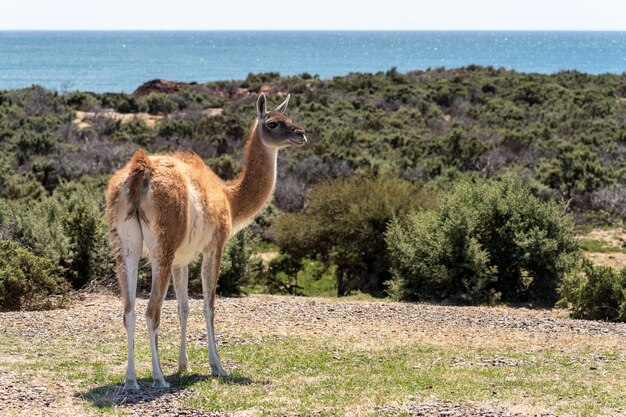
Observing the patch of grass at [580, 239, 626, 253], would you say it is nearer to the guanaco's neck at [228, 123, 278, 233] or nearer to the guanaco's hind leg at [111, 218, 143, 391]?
the guanaco's neck at [228, 123, 278, 233]

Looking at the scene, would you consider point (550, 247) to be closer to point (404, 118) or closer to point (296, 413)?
point (296, 413)

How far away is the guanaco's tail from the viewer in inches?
309

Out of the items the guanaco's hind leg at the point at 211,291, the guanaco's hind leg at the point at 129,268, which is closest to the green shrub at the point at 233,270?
the guanaco's hind leg at the point at 211,291

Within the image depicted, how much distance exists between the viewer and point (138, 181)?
788 centimetres

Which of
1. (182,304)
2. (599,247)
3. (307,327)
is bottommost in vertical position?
(599,247)

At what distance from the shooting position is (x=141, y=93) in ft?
208

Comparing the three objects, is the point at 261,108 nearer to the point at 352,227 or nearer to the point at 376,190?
the point at 352,227

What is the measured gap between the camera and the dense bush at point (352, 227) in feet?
66.4

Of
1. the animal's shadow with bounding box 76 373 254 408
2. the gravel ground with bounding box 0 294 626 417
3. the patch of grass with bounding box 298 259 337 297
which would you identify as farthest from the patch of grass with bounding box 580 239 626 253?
the animal's shadow with bounding box 76 373 254 408

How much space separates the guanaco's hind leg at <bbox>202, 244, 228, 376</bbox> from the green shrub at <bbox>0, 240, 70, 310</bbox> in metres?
5.76

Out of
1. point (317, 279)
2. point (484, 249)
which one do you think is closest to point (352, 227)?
point (317, 279)

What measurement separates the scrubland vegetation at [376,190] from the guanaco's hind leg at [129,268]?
634 centimetres

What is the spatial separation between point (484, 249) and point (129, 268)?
10.9 meters

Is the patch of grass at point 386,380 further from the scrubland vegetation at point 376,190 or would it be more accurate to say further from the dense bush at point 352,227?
the dense bush at point 352,227
